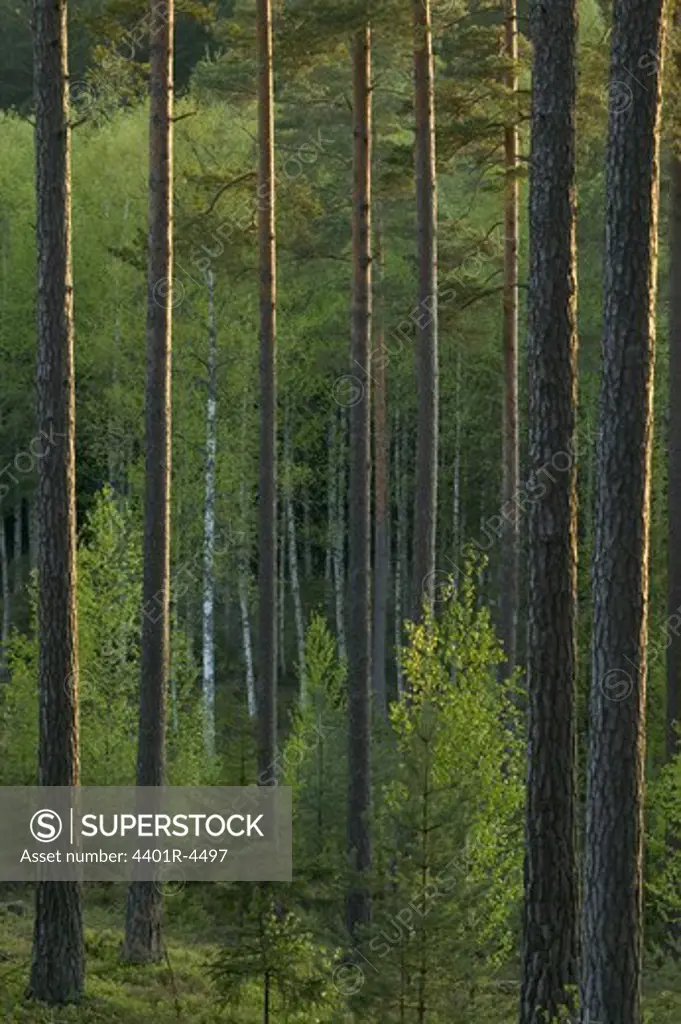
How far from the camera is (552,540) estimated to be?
32.9 feet

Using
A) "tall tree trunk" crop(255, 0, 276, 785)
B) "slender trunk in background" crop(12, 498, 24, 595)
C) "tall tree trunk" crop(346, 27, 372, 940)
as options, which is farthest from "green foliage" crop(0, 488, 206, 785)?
"slender trunk in background" crop(12, 498, 24, 595)

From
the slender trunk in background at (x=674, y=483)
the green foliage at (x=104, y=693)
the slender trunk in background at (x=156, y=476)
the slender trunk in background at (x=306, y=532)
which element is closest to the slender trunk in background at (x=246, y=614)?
the slender trunk in background at (x=306, y=532)

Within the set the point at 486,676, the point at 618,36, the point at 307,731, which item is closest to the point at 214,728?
the point at 307,731

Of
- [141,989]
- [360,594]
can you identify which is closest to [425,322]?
[360,594]

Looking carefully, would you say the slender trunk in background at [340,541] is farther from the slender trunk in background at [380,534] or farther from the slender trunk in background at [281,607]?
the slender trunk in background at [380,534]

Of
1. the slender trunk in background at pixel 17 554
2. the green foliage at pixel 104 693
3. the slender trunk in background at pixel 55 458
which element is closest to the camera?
the slender trunk in background at pixel 55 458

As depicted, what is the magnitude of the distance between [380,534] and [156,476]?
12.5m

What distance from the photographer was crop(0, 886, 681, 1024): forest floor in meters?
12.4

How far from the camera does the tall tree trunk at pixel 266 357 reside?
1788cm

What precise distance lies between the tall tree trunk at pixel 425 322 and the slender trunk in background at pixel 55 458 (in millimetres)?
5495

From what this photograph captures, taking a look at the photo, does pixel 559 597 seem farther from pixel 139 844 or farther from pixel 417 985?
pixel 139 844

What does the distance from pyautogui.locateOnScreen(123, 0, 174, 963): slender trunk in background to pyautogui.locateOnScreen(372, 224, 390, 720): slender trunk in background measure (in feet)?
37.7

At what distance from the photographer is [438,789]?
11.5m

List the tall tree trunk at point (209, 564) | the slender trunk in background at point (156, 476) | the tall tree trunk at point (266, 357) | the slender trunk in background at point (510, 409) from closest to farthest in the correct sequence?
the slender trunk in background at point (156, 476)
the tall tree trunk at point (266, 357)
the slender trunk in background at point (510, 409)
the tall tree trunk at point (209, 564)
